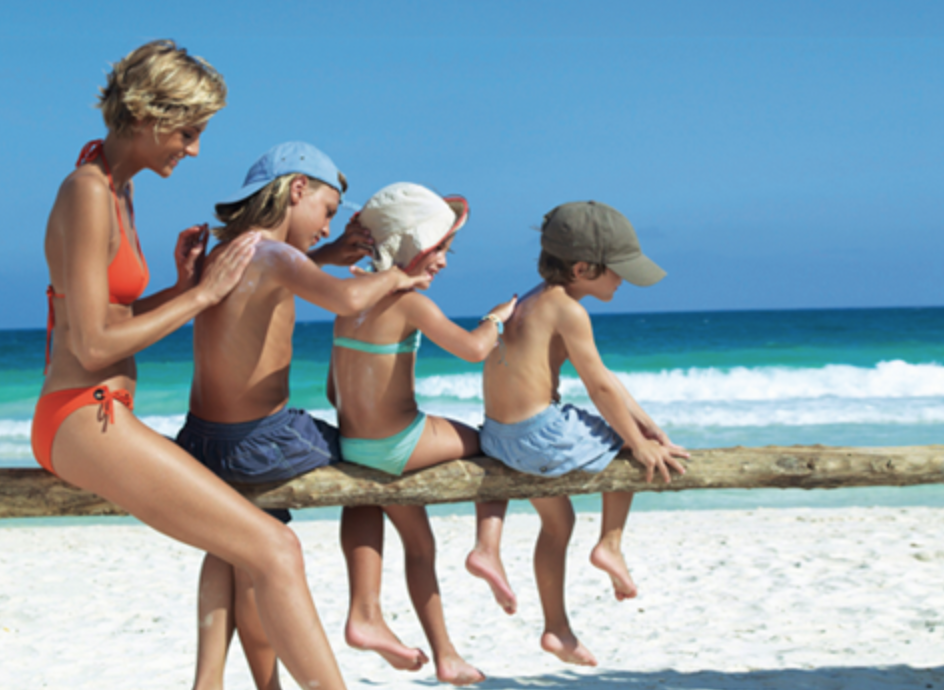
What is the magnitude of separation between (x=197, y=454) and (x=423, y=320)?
0.92 metres

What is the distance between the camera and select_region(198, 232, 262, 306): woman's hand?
2.71m

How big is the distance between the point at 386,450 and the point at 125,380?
3.15 feet

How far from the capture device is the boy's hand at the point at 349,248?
11.3ft

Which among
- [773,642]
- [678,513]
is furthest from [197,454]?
[678,513]

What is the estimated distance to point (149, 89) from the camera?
253 centimetres

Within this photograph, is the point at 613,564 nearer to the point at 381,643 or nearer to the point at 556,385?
the point at 556,385

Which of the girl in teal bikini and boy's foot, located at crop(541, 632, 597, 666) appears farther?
boy's foot, located at crop(541, 632, 597, 666)

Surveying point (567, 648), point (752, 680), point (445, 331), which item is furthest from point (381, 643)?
point (752, 680)

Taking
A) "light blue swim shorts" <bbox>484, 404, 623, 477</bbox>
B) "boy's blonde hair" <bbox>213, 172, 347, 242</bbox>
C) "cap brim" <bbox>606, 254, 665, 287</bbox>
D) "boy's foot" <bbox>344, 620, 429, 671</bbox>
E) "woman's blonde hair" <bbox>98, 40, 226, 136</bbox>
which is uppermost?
"woman's blonde hair" <bbox>98, 40, 226, 136</bbox>

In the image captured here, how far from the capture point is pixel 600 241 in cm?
348

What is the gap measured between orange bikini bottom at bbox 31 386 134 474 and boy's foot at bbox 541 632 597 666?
2131 mm

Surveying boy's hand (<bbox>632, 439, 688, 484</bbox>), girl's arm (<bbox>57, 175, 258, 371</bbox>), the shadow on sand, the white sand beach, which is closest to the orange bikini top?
girl's arm (<bbox>57, 175, 258, 371</bbox>)

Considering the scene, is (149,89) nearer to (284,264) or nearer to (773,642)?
(284,264)

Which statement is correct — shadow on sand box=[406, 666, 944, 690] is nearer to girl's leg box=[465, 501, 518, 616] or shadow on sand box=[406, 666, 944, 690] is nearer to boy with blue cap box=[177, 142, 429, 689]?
girl's leg box=[465, 501, 518, 616]
